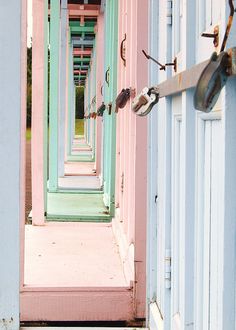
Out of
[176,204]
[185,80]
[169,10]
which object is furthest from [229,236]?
[169,10]

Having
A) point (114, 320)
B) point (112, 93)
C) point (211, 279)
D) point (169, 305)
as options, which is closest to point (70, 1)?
point (112, 93)

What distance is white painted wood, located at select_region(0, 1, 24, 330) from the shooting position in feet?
8.23

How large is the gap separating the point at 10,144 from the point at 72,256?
1.32 metres

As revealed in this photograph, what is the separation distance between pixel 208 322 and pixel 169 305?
0.53 m

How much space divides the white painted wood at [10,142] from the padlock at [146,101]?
0.55 m

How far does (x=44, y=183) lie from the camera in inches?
193

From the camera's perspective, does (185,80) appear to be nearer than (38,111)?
Yes

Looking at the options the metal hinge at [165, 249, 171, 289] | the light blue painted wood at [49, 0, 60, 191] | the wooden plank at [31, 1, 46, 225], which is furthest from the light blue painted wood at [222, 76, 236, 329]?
the light blue painted wood at [49, 0, 60, 191]

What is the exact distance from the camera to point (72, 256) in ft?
12.2

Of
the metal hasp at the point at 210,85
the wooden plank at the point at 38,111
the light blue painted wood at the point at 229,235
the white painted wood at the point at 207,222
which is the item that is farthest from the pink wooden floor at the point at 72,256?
the metal hasp at the point at 210,85

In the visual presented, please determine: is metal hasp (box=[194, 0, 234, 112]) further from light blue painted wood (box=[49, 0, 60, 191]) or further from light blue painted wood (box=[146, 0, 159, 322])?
light blue painted wood (box=[49, 0, 60, 191])

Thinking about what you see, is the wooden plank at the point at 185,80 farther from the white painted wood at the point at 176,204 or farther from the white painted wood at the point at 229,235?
the white painted wood at the point at 229,235

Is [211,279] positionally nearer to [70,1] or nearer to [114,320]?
[114,320]

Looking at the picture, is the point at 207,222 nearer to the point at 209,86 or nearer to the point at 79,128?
the point at 209,86
